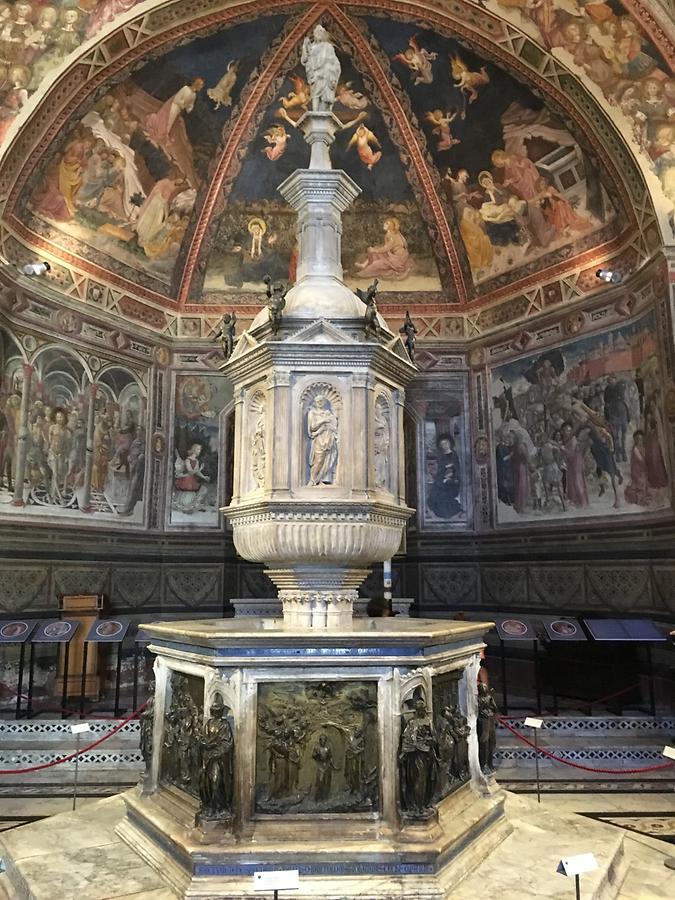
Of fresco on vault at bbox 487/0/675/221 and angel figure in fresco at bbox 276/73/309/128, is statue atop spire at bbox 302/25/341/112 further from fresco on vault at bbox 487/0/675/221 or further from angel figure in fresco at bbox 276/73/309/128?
angel figure in fresco at bbox 276/73/309/128

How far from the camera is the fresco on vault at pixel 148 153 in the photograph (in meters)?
12.4

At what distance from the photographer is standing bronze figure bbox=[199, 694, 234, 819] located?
15.2 feet

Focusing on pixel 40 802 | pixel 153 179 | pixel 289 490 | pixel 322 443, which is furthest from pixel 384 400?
pixel 153 179

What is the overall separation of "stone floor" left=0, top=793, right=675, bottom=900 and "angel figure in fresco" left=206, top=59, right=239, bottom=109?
1174 cm

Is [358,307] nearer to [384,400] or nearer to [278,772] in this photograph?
[384,400]

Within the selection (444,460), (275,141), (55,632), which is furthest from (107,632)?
(275,141)

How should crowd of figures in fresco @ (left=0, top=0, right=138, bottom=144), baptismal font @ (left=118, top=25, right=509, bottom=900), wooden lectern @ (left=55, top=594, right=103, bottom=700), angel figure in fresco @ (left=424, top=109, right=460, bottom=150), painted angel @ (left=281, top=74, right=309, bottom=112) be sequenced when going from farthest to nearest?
angel figure in fresco @ (left=424, top=109, right=460, bottom=150) → painted angel @ (left=281, top=74, right=309, bottom=112) → wooden lectern @ (left=55, top=594, right=103, bottom=700) → crowd of figures in fresco @ (left=0, top=0, right=138, bottom=144) → baptismal font @ (left=118, top=25, right=509, bottom=900)

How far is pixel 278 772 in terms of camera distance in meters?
4.77

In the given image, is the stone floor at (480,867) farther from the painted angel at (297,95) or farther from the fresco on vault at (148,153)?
the painted angel at (297,95)

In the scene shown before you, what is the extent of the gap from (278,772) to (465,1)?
1139 cm

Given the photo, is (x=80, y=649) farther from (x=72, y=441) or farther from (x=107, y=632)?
(x=72, y=441)

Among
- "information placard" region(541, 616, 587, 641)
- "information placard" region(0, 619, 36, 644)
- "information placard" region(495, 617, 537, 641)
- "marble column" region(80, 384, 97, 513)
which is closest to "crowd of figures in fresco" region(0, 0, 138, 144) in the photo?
"marble column" region(80, 384, 97, 513)

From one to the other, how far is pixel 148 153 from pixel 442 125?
545 centimetres

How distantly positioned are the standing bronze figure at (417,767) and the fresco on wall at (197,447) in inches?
402
